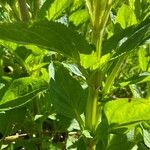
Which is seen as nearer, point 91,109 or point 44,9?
point 91,109

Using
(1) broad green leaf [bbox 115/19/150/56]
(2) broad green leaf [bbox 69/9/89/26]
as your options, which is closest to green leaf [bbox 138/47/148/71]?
(2) broad green leaf [bbox 69/9/89/26]

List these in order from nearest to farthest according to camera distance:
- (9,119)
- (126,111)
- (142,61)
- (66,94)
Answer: (126,111), (66,94), (9,119), (142,61)

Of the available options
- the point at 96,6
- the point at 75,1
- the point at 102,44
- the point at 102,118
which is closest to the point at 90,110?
the point at 102,118

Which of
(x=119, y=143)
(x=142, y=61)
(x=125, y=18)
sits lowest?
(x=119, y=143)

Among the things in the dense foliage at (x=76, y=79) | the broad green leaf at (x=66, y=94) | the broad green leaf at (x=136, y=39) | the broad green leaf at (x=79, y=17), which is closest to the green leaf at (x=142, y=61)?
the dense foliage at (x=76, y=79)

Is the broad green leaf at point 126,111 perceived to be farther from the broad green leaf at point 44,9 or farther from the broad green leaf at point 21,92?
the broad green leaf at point 44,9

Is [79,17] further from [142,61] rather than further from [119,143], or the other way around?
[119,143]

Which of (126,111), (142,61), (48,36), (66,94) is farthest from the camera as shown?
(142,61)

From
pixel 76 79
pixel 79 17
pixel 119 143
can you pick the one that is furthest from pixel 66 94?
pixel 79 17
